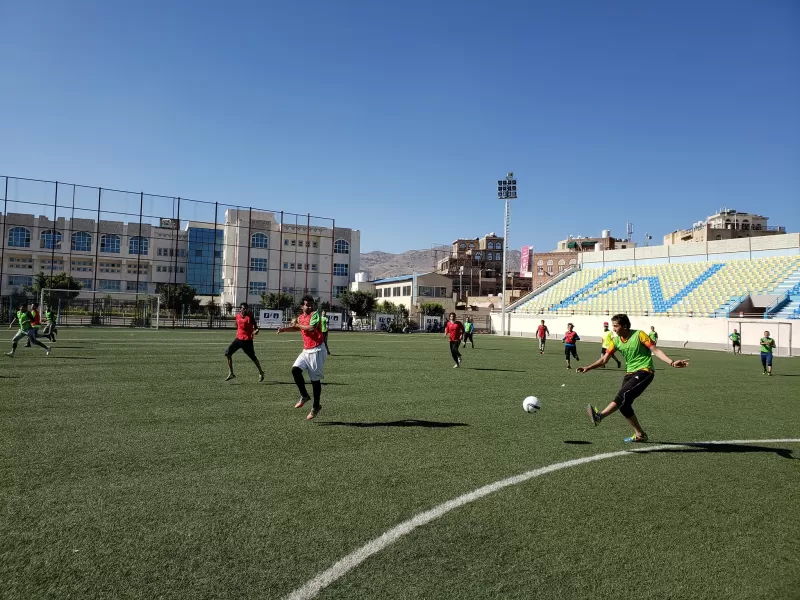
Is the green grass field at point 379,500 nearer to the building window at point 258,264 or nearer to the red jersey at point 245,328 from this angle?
the red jersey at point 245,328

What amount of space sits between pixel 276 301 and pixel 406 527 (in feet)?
200

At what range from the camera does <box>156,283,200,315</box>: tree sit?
5272cm

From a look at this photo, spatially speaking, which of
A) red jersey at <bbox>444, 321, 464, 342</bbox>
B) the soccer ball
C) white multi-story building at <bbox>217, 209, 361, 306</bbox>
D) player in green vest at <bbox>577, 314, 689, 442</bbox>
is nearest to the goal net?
white multi-story building at <bbox>217, 209, 361, 306</bbox>

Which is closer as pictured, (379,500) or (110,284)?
(379,500)

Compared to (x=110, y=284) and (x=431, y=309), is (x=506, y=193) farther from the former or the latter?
(x=110, y=284)

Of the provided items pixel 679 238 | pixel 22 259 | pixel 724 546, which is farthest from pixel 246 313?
pixel 679 238

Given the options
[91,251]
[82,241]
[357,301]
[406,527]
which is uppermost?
[82,241]

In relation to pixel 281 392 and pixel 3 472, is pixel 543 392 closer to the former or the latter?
pixel 281 392

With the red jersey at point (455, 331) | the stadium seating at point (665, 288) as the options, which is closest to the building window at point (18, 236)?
the stadium seating at point (665, 288)

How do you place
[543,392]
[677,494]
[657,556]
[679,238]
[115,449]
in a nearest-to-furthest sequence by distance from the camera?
[657,556], [677,494], [115,449], [543,392], [679,238]

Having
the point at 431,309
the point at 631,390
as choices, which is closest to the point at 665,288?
the point at 431,309

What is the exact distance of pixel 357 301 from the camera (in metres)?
74.7

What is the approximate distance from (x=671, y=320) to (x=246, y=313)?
36.8 metres

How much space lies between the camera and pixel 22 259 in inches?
2773
